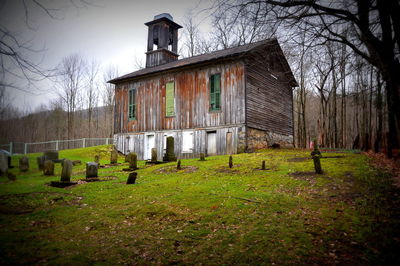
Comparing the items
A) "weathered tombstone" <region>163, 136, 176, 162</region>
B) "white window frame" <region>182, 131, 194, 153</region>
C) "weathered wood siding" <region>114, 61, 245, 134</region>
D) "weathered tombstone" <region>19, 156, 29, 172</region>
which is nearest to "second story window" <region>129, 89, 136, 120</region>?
"weathered wood siding" <region>114, 61, 245, 134</region>

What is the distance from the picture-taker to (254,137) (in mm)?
19812

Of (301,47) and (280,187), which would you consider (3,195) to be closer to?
(280,187)

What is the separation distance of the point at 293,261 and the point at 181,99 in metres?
18.3

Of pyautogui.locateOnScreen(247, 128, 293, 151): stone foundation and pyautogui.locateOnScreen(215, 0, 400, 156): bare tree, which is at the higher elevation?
pyautogui.locateOnScreen(215, 0, 400, 156): bare tree

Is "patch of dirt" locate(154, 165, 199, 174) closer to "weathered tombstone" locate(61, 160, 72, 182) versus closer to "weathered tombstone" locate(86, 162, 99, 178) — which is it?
"weathered tombstone" locate(86, 162, 99, 178)

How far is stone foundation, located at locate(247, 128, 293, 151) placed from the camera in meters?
19.3

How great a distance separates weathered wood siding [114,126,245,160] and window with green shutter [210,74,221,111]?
5.58ft

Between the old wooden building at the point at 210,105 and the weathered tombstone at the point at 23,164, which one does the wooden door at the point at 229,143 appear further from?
Answer: the weathered tombstone at the point at 23,164

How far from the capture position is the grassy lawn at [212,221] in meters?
4.60

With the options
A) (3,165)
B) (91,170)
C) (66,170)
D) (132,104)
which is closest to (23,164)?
(3,165)

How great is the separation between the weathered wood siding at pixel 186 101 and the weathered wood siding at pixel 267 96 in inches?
38.2

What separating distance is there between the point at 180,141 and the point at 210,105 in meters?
3.84

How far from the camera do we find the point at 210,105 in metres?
20.4

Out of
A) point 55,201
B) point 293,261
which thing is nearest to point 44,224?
point 55,201
